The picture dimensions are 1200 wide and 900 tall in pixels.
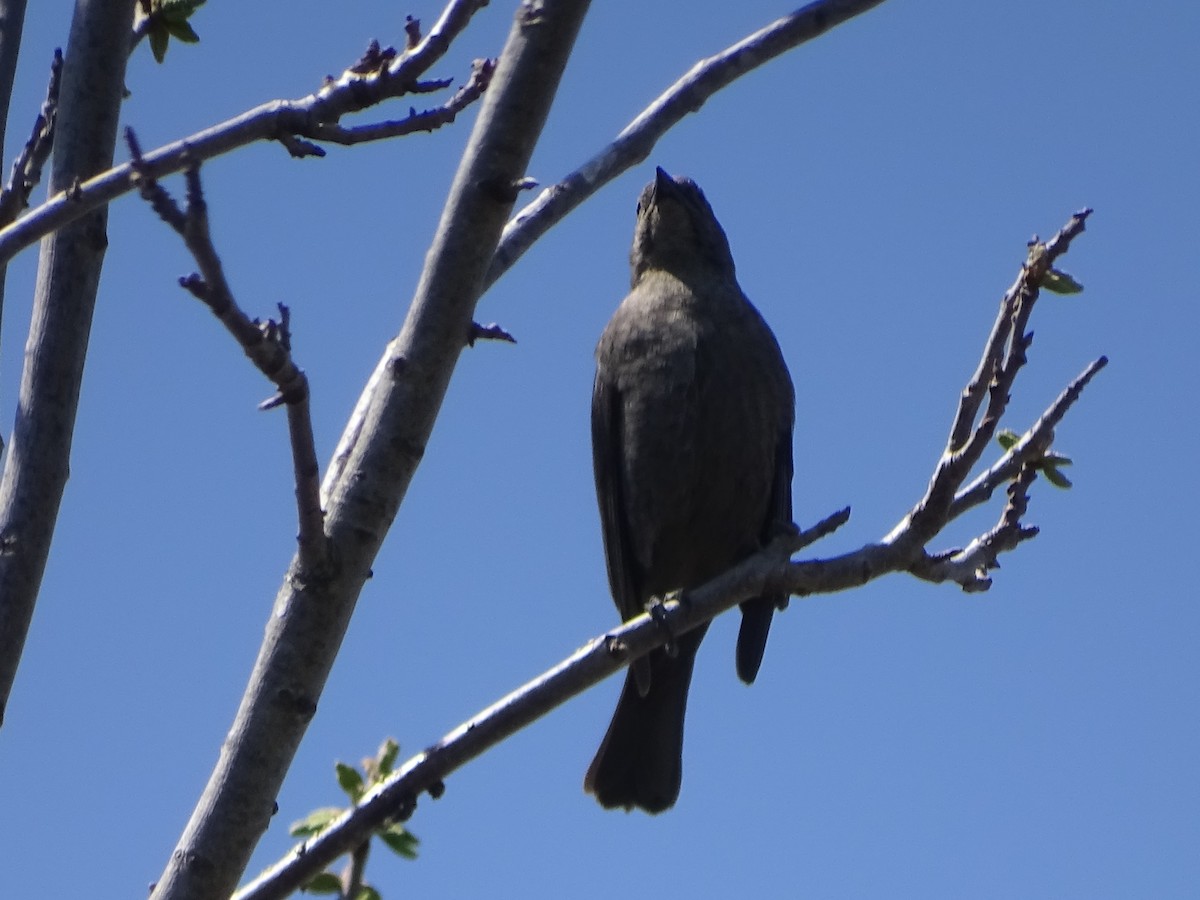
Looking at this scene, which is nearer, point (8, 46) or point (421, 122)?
point (421, 122)

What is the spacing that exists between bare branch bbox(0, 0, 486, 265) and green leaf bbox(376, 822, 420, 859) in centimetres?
123

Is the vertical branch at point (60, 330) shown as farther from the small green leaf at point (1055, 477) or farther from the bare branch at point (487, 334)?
the small green leaf at point (1055, 477)

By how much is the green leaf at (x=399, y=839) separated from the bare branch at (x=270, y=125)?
4.05ft

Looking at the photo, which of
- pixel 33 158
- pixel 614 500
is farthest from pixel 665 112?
pixel 614 500

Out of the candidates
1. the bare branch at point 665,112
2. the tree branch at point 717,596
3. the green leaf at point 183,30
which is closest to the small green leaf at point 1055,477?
the tree branch at point 717,596

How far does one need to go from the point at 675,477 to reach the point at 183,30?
8.26ft

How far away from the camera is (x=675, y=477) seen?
579 centimetres

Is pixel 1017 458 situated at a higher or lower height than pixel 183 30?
lower

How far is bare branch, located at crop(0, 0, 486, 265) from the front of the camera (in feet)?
9.27

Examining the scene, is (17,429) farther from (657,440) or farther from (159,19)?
(657,440)

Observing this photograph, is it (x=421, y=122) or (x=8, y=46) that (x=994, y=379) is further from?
(x=8, y=46)

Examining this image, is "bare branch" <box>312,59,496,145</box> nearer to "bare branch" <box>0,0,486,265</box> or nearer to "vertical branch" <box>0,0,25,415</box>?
"bare branch" <box>0,0,486,265</box>

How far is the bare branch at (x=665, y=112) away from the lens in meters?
3.58

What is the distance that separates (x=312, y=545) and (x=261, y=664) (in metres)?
0.24
